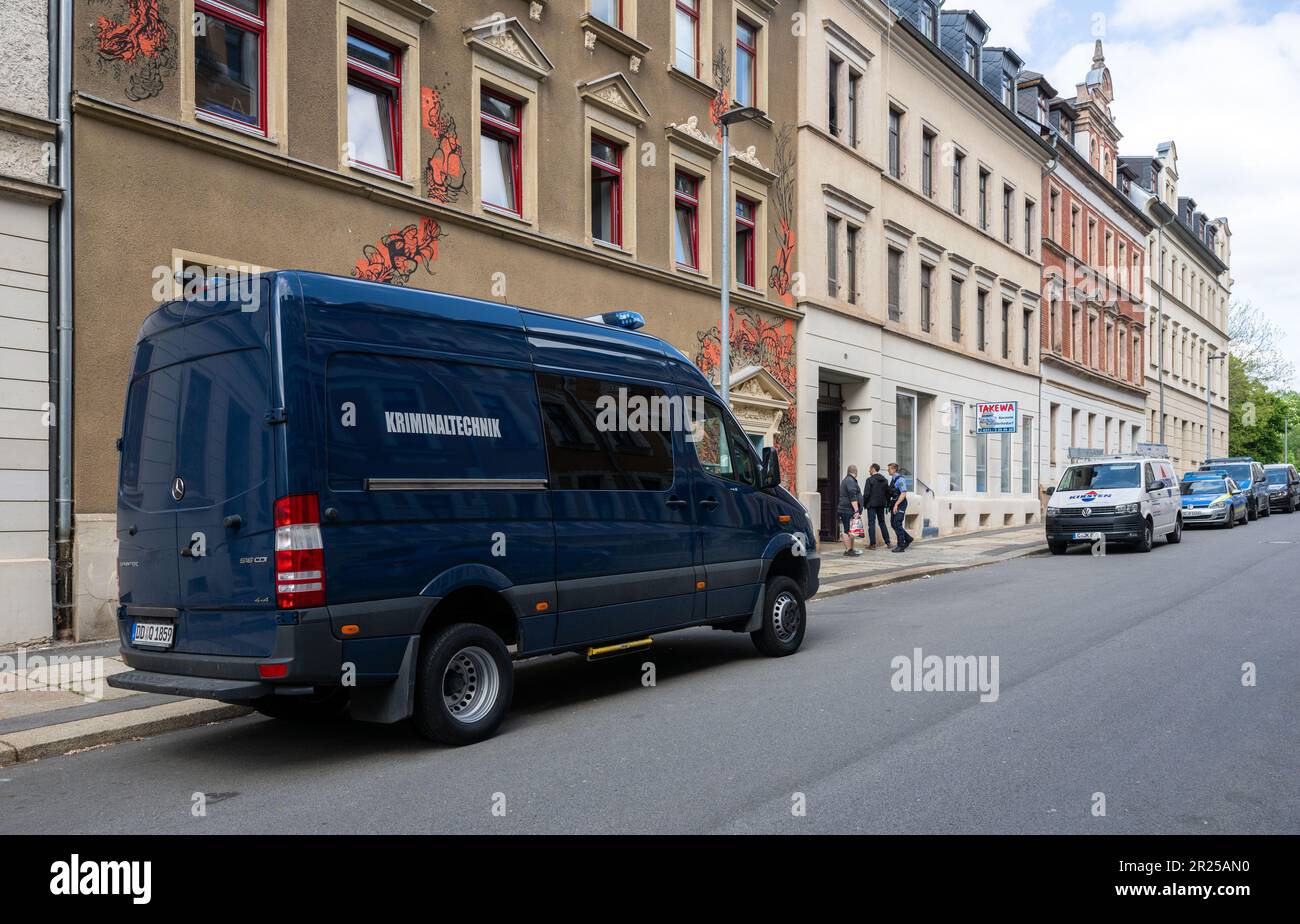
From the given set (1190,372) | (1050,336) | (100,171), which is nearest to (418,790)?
(100,171)

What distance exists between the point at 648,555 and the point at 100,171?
655cm

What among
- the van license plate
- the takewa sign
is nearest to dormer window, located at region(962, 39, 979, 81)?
the takewa sign

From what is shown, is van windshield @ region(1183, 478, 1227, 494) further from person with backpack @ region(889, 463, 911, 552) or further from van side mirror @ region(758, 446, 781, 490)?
van side mirror @ region(758, 446, 781, 490)

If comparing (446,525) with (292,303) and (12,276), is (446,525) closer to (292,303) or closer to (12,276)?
(292,303)

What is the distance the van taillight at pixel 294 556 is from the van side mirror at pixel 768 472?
14.8 feet

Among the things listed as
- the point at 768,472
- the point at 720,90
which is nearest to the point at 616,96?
the point at 720,90

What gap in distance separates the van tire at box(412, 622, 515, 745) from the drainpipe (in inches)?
206

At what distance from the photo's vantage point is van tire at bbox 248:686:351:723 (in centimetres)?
685

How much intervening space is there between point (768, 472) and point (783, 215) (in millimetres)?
12406

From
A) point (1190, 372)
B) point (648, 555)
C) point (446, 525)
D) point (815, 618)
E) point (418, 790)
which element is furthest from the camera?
point (1190, 372)

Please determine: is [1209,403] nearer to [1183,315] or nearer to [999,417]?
[1183,315]

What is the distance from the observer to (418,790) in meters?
5.32

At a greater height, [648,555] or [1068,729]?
[648,555]
